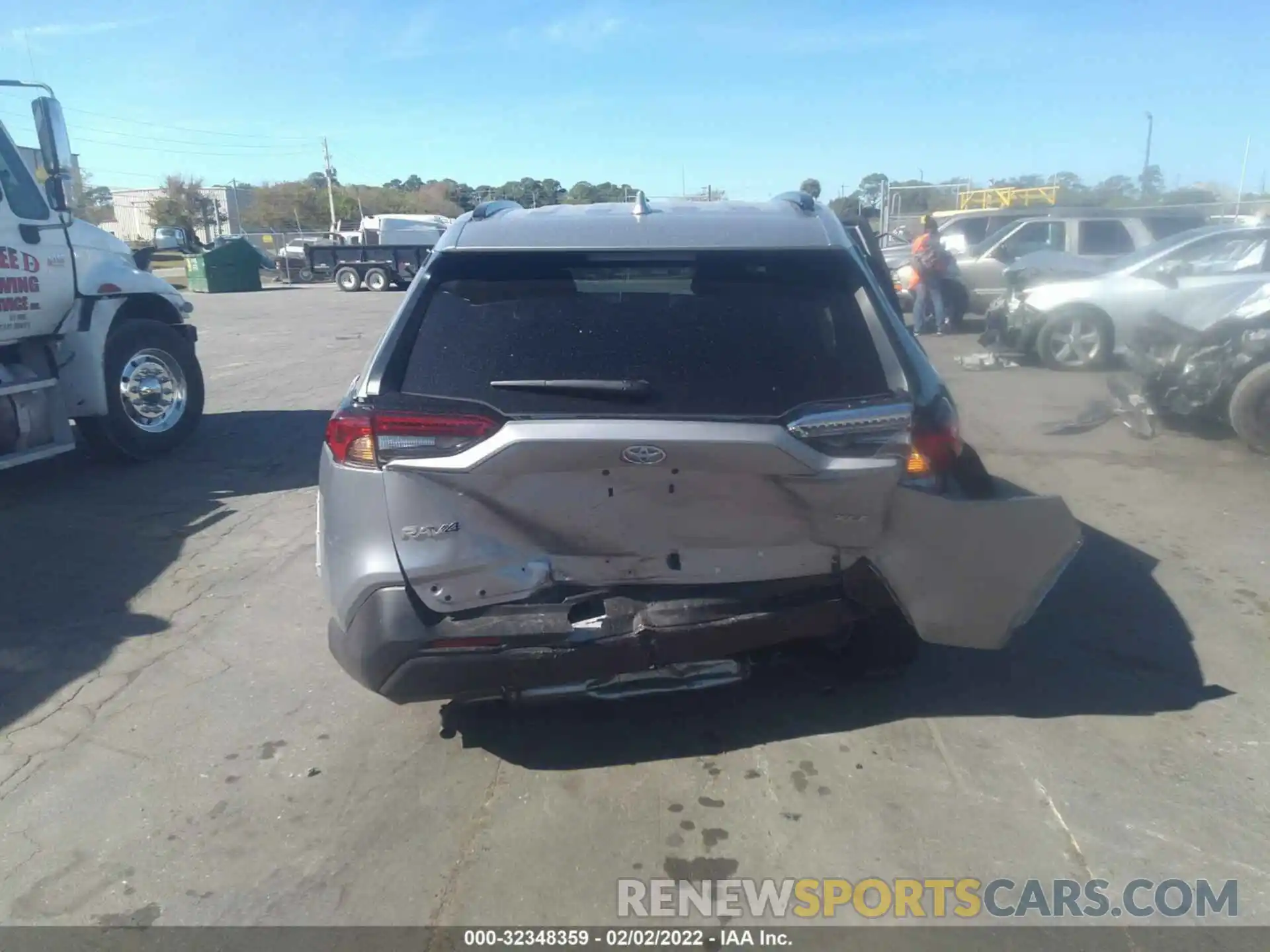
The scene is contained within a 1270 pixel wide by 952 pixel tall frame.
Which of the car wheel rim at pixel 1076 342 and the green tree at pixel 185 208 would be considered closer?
the car wheel rim at pixel 1076 342

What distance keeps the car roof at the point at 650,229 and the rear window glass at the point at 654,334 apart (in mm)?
57

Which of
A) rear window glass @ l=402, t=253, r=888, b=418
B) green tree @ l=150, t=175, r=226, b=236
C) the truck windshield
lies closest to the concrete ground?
rear window glass @ l=402, t=253, r=888, b=418

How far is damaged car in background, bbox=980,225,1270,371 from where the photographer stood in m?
10.2

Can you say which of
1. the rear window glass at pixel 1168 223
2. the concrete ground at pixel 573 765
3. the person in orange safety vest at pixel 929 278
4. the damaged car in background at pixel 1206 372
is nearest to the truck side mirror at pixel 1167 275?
the damaged car in background at pixel 1206 372

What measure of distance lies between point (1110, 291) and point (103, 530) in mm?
10457

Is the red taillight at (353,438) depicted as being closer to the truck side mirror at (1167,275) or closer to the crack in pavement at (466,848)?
the crack in pavement at (466,848)

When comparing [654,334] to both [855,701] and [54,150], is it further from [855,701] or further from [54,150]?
[54,150]

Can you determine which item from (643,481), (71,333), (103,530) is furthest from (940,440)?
(71,333)

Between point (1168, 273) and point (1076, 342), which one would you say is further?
point (1076, 342)

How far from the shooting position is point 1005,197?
30.0 meters

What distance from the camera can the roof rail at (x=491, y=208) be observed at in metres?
4.05

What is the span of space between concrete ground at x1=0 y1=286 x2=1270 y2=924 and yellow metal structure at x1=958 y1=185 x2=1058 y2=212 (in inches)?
1022

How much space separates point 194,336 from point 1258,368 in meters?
8.80

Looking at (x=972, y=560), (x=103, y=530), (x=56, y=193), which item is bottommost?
(x=103, y=530)
